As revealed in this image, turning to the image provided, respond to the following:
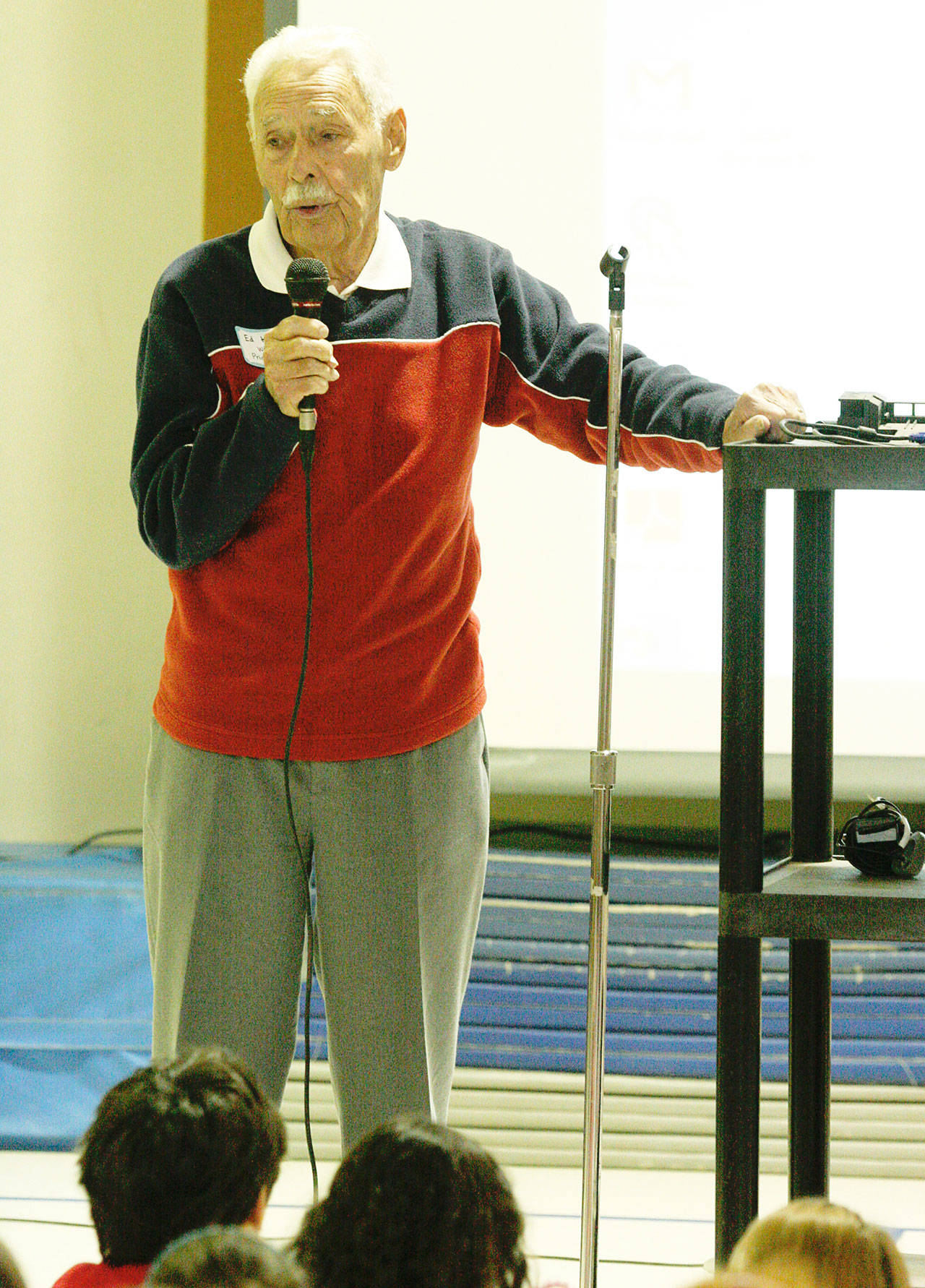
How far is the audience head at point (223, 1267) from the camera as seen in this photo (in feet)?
2.82

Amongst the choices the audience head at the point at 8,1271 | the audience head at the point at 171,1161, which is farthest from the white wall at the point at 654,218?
the audience head at the point at 8,1271

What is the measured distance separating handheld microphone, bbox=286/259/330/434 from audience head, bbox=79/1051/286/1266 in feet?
2.11

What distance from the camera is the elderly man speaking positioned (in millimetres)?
1649

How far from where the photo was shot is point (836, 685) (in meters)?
2.98

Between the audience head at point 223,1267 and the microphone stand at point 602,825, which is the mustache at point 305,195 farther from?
the audience head at point 223,1267

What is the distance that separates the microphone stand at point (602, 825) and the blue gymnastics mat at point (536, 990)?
4.16 feet

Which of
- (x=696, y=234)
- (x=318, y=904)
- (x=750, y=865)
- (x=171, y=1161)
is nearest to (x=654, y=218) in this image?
(x=696, y=234)

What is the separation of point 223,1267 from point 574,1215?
180 centimetres

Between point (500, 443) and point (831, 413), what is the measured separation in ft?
2.19

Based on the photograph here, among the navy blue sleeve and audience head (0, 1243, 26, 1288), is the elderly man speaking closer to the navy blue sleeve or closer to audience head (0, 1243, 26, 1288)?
the navy blue sleeve

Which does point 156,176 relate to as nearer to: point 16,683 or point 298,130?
point 16,683

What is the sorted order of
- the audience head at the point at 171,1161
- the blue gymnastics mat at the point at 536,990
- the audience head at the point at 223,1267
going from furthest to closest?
the blue gymnastics mat at the point at 536,990
the audience head at the point at 171,1161
the audience head at the point at 223,1267

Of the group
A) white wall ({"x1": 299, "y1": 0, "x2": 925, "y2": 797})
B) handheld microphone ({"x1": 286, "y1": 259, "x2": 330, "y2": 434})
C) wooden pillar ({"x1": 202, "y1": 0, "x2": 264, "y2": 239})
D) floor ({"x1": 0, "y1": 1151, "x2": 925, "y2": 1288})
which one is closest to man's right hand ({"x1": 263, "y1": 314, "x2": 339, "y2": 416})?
handheld microphone ({"x1": 286, "y1": 259, "x2": 330, "y2": 434})

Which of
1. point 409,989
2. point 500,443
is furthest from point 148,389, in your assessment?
point 500,443
